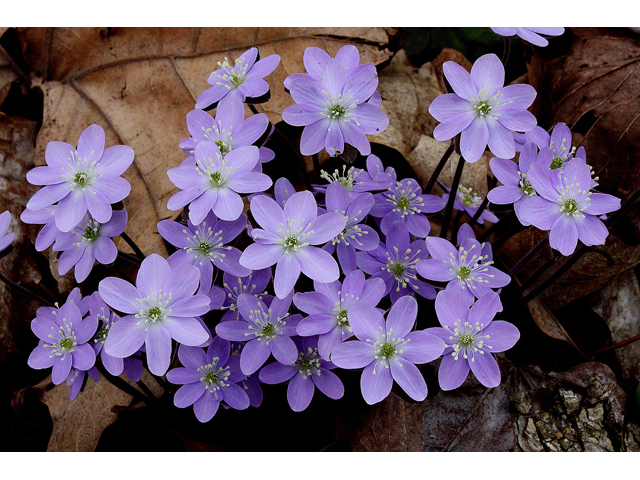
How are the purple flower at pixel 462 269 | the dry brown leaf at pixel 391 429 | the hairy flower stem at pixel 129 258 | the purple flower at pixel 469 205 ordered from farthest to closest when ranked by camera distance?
the purple flower at pixel 469 205, the dry brown leaf at pixel 391 429, the hairy flower stem at pixel 129 258, the purple flower at pixel 462 269

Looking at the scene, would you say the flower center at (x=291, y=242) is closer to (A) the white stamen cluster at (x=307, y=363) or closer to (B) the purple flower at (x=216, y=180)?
(B) the purple flower at (x=216, y=180)

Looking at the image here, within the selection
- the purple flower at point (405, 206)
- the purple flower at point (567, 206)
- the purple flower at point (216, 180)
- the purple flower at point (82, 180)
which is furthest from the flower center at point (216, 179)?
the purple flower at point (567, 206)

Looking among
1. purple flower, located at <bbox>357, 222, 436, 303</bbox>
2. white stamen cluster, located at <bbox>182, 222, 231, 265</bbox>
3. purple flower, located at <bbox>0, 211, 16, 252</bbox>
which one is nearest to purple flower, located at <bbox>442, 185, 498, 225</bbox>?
purple flower, located at <bbox>357, 222, 436, 303</bbox>

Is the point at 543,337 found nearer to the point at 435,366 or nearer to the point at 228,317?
the point at 435,366

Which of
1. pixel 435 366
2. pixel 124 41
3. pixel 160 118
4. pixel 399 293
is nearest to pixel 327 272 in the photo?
pixel 399 293

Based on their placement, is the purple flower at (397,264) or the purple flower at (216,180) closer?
the purple flower at (216,180)

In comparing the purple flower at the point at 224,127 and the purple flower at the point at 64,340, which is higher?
the purple flower at the point at 224,127
